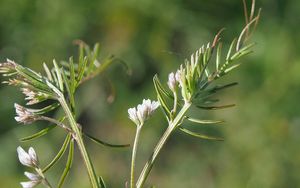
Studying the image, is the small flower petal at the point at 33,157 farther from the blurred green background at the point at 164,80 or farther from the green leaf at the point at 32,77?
the blurred green background at the point at 164,80

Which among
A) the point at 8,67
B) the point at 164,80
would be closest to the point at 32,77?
the point at 8,67

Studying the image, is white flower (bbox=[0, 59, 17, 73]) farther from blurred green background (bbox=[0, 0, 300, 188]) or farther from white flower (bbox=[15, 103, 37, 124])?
blurred green background (bbox=[0, 0, 300, 188])

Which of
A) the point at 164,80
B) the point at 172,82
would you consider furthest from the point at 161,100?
the point at 164,80

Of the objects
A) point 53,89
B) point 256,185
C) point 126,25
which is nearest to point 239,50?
point 53,89

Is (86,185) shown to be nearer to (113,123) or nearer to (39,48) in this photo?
(113,123)

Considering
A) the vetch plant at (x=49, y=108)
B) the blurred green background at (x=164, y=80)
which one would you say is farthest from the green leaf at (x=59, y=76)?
the blurred green background at (x=164, y=80)

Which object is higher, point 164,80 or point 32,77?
point 32,77

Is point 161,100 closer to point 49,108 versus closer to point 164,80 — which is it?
point 49,108

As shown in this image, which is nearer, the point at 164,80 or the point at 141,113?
the point at 141,113

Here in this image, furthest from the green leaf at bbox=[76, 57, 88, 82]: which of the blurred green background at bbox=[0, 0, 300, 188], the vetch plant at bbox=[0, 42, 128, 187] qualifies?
the blurred green background at bbox=[0, 0, 300, 188]
